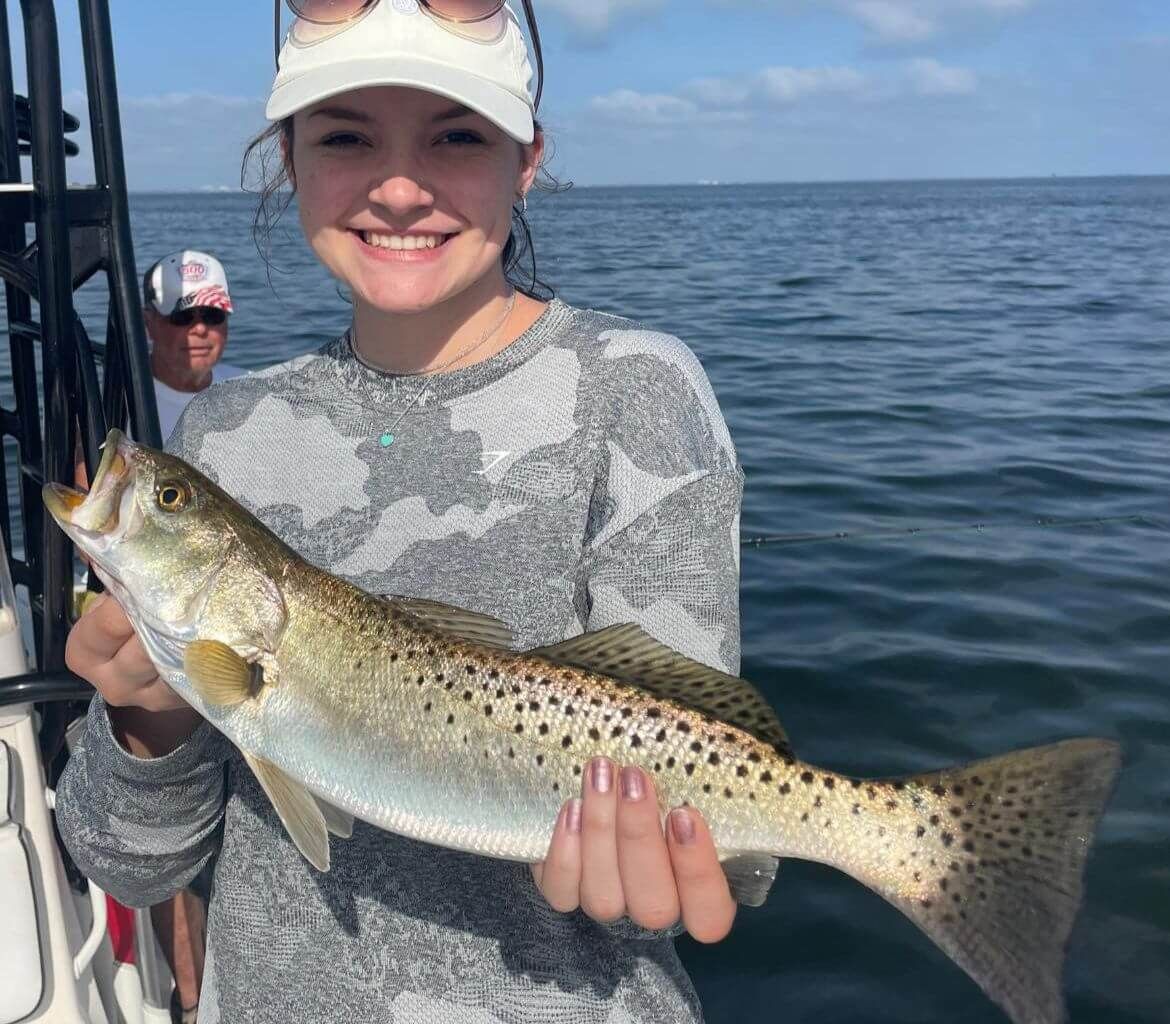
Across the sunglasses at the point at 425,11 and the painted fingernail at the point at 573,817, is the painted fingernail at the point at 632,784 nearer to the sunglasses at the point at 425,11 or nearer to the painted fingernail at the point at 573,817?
the painted fingernail at the point at 573,817

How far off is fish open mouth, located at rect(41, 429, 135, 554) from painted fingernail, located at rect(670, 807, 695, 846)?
1323 millimetres

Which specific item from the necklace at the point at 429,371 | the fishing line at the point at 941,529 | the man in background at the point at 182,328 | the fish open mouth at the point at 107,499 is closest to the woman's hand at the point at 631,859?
the necklace at the point at 429,371

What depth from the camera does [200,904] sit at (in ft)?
16.3

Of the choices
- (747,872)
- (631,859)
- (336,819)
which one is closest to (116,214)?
(336,819)

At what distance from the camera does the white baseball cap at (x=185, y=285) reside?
25.6 ft

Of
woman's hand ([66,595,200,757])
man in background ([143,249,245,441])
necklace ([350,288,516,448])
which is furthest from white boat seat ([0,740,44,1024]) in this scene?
man in background ([143,249,245,441])

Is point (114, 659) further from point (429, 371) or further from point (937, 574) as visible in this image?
point (937, 574)

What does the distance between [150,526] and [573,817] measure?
1.11 metres

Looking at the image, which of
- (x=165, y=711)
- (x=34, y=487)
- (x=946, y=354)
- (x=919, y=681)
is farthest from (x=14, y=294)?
(x=946, y=354)

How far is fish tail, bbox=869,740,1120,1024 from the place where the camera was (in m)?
2.15

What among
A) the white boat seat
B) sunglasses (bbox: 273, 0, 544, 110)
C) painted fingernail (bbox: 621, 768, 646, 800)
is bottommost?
the white boat seat

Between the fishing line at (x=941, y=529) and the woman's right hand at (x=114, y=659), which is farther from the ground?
the woman's right hand at (x=114, y=659)

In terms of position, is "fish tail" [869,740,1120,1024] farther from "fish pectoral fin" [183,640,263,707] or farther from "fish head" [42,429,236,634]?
"fish head" [42,429,236,634]

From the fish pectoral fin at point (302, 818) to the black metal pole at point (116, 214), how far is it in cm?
154
